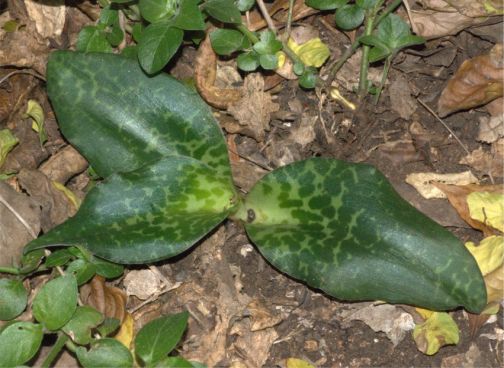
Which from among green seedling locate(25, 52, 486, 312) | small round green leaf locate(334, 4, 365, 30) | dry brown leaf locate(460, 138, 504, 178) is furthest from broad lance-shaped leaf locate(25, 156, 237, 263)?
dry brown leaf locate(460, 138, 504, 178)

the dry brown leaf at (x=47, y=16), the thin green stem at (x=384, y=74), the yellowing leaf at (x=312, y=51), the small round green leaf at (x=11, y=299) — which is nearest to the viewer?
the small round green leaf at (x=11, y=299)

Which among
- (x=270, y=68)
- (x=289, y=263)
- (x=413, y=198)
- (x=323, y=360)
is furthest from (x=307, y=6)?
(x=323, y=360)

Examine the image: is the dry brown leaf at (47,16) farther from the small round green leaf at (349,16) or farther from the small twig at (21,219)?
the small round green leaf at (349,16)

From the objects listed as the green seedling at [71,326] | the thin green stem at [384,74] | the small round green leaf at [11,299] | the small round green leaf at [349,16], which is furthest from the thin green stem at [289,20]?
the small round green leaf at [11,299]

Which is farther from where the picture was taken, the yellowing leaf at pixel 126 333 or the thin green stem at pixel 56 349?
the yellowing leaf at pixel 126 333

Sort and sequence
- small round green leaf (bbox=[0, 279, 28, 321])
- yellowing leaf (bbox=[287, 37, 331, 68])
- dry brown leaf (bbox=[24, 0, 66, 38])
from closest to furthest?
small round green leaf (bbox=[0, 279, 28, 321]) → yellowing leaf (bbox=[287, 37, 331, 68]) → dry brown leaf (bbox=[24, 0, 66, 38])

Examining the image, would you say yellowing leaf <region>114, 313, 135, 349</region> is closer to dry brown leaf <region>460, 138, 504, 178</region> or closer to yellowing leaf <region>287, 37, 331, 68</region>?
yellowing leaf <region>287, 37, 331, 68</region>

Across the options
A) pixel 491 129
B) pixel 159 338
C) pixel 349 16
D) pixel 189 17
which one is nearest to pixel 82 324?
pixel 159 338
